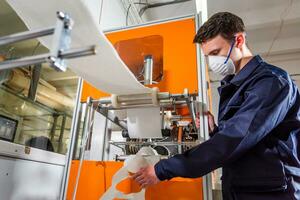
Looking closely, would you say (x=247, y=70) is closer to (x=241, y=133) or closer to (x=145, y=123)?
(x=241, y=133)

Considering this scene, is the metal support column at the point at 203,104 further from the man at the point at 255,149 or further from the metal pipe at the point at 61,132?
the metal pipe at the point at 61,132

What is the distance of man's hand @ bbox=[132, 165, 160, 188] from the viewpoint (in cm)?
87

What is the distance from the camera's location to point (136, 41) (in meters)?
1.58

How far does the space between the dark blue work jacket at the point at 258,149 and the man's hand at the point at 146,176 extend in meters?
0.02

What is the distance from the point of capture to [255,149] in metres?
0.85

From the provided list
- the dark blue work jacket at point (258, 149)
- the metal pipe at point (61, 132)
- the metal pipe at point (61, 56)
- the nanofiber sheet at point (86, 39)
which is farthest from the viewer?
the metal pipe at point (61, 132)

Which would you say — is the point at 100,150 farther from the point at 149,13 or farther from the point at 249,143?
the point at 149,13

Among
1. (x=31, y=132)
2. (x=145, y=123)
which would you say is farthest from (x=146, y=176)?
(x=31, y=132)

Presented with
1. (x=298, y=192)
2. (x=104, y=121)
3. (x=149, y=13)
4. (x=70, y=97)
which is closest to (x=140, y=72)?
(x=104, y=121)

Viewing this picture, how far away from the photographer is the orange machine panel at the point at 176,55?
1.28 metres

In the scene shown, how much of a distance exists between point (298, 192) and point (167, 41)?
99cm

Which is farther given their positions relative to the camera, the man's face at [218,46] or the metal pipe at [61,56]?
the man's face at [218,46]

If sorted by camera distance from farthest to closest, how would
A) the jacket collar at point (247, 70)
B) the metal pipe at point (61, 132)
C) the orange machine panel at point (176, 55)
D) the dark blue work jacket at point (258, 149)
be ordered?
1. the metal pipe at point (61, 132)
2. the orange machine panel at point (176, 55)
3. the jacket collar at point (247, 70)
4. the dark blue work jacket at point (258, 149)

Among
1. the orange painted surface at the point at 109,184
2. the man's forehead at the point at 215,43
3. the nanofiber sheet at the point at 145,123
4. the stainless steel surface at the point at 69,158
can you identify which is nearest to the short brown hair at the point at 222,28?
the man's forehead at the point at 215,43
